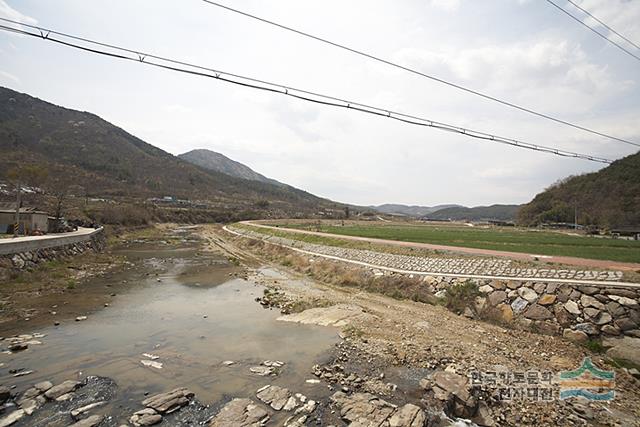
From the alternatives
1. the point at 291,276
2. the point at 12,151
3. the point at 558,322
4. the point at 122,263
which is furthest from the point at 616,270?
the point at 12,151

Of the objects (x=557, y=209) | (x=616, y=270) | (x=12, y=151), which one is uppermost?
(x=12, y=151)

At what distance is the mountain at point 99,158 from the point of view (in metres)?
93.2

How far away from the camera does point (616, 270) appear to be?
1371 cm

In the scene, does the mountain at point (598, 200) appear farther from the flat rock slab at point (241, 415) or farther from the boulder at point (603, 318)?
the flat rock slab at point (241, 415)

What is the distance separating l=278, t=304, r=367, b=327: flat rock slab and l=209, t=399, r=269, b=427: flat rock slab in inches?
259

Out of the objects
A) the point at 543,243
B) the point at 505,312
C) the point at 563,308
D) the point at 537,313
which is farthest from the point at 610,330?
the point at 543,243

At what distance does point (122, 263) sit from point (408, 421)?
29596mm

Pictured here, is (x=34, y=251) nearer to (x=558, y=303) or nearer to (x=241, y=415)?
(x=241, y=415)

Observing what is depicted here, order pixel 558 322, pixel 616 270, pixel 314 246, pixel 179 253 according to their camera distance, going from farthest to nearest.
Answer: pixel 179 253, pixel 314 246, pixel 616 270, pixel 558 322

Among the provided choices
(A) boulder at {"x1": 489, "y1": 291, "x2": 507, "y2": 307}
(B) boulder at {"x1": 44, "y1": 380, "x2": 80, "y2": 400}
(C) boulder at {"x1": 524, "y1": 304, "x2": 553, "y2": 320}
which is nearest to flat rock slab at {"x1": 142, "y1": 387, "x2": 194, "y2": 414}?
(B) boulder at {"x1": 44, "y1": 380, "x2": 80, "y2": 400}

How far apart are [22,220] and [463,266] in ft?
128

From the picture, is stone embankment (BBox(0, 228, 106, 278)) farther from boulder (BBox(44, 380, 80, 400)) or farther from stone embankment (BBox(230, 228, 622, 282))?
stone embankment (BBox(230, 228, 622, 282))

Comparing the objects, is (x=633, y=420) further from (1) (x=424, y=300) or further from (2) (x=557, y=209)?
(2) (x=557, y=209)

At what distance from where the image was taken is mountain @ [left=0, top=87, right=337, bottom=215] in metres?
93.2
